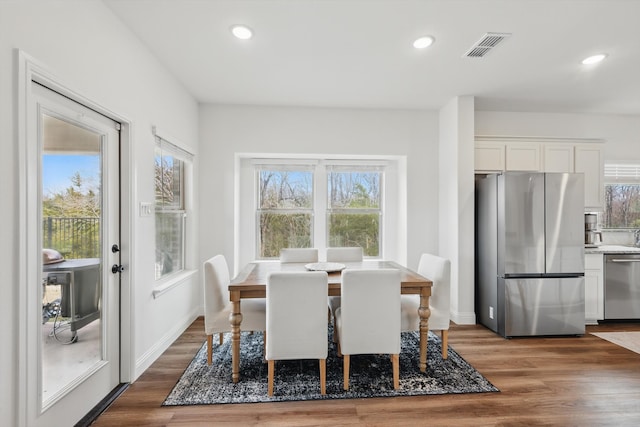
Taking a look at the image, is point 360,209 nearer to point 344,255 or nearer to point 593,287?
point 344,255

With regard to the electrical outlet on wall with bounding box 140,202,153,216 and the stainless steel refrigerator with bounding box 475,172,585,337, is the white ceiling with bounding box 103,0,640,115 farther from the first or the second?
the electrical outlet on wall with bounding box 140,202,153,216

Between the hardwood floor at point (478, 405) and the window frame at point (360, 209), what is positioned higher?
the window frame at point (360, 209)

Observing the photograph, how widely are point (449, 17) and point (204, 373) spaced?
3.25 metres

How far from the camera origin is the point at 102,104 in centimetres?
201

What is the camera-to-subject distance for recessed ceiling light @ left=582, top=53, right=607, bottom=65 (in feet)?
8.82

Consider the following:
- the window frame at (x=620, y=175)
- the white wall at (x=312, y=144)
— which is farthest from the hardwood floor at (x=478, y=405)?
the window frame at (x=620, y=175)

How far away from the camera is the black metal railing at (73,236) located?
169 cm

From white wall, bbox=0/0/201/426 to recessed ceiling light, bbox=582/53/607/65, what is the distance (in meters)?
3.85

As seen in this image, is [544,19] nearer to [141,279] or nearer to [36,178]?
[36,178]

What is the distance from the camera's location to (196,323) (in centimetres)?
365

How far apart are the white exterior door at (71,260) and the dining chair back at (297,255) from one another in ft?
5.39

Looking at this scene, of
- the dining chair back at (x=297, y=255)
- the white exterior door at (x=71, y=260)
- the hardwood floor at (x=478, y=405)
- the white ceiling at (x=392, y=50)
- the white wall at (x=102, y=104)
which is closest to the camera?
the white wall at (x=102, y=104)

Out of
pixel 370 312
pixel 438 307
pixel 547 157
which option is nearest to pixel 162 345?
pixel 370 312

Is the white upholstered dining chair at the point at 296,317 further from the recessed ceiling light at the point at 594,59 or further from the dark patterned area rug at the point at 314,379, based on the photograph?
the recessed ceiling light at the point at 594,59
